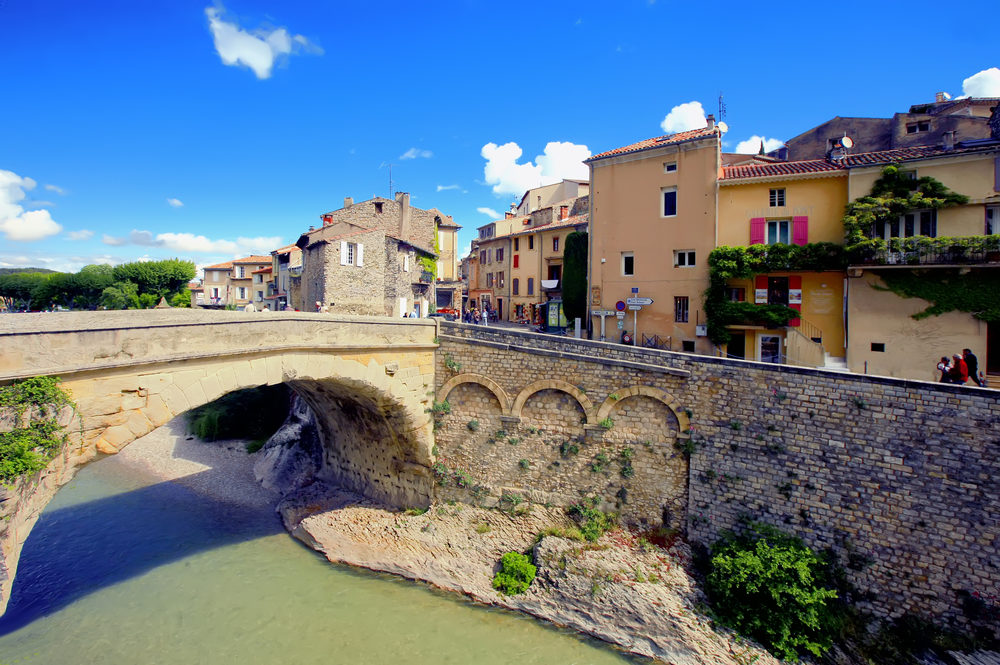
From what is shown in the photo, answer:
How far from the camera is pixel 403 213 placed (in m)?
31.4

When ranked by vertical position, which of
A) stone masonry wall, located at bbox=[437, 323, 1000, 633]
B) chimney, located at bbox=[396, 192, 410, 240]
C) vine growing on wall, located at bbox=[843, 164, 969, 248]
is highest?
chimney, located at bbox=[396, 192, 410, 240]

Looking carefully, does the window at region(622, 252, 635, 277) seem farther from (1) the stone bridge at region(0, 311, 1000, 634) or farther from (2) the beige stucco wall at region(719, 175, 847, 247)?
(1) the stone bridge at region(0, 311, 1000, 634)

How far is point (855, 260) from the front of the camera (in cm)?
1622

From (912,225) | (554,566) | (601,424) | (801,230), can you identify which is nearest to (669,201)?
(801,230)

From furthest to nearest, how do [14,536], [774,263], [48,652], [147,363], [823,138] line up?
[823,138] < [774,263] < [48,652] < [147,363] < [14,536]

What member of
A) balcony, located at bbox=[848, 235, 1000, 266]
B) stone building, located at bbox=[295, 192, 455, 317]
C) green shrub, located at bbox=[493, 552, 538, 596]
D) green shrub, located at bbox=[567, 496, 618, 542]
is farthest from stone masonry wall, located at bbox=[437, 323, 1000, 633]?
stone building, located at bbox=[295, 192, 455, 317]

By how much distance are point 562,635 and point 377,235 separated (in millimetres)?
21831

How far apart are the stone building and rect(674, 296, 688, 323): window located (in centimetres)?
1615

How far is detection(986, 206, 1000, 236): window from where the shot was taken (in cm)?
1502

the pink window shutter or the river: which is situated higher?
the pink window shutter

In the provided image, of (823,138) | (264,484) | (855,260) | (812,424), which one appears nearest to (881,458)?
(812,424)

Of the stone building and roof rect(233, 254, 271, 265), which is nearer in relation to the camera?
the stone building

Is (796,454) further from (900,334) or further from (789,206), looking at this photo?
(789,206)

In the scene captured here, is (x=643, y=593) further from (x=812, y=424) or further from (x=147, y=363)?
(x=147, y=363)
